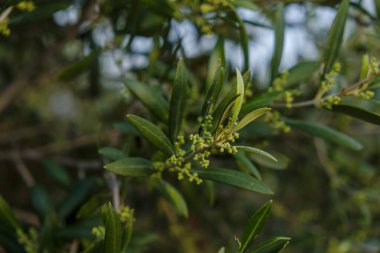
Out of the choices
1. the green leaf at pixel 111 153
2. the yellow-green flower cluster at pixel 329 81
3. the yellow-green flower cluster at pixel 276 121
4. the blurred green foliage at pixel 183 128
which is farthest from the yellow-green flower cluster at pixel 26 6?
the yellow-green flower cluster at pixel 329 81

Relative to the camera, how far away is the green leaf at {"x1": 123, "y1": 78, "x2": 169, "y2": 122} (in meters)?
1.30

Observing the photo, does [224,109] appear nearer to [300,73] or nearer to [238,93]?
[238,93]

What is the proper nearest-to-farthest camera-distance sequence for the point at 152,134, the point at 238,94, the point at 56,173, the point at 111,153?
the point at 238,94 < the point at 152,134 < the point at 111,153 < the point at 56,173

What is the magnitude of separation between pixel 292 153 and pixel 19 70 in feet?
5.04

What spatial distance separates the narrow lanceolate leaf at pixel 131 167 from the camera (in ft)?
3.66

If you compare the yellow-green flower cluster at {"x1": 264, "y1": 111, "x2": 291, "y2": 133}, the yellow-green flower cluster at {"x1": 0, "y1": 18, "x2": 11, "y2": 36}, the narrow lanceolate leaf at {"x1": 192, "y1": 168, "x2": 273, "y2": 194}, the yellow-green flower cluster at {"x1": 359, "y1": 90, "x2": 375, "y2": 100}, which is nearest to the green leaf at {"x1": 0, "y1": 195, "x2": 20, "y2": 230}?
the yellow-green flower cluster at {"x1": 0, "y1": 18, "x2": 11, "y2": 36}

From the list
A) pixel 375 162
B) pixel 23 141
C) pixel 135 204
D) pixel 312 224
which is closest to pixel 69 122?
pixel 23 141

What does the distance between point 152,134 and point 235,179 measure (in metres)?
0.23

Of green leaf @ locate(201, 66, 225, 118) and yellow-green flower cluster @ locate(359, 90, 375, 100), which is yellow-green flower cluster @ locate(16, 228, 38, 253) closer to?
green leaf @ locate(201, 66, 225, 118)

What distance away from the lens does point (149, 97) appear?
132 centimetres

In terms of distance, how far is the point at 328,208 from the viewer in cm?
292

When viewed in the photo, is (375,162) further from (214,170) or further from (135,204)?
(214,170)

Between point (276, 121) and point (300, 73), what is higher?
point (300, 73)

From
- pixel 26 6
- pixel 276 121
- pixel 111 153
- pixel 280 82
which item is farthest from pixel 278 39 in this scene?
pixel 26 6
